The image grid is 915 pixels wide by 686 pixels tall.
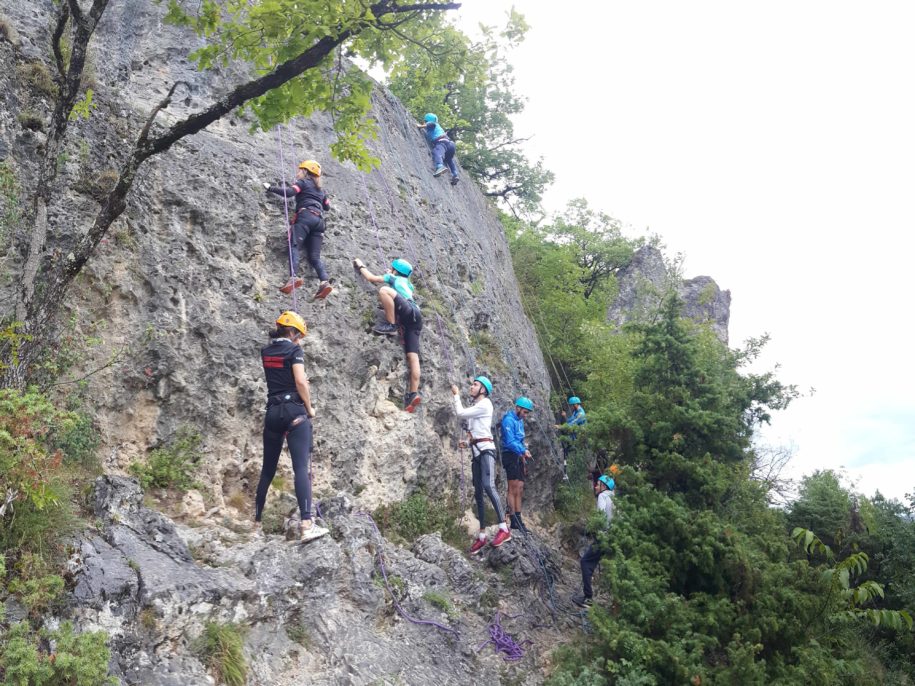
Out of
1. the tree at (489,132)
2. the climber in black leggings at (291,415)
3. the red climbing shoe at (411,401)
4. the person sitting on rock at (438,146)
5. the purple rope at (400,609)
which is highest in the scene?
the tree at (489,132)

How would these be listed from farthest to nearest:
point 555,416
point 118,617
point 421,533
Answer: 1. point 555,416
2. point 421,533
3. point 118,617

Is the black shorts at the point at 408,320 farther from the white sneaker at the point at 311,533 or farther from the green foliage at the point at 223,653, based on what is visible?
the green foliage at the point at 223,653

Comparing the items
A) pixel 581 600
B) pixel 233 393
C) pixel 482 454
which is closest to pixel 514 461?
pixel 482 454

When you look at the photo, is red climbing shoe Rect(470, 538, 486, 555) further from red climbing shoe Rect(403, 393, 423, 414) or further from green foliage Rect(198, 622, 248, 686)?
green foliage Rect(198, 622, 248, 686)

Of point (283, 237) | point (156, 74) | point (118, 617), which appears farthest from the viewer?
point (156, 74)

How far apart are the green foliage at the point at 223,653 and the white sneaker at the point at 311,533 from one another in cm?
128

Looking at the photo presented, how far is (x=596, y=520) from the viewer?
8625 mm

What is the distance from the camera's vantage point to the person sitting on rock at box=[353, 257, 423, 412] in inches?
396

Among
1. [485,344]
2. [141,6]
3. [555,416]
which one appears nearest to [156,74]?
[141,6]

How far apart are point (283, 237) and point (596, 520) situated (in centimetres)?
575

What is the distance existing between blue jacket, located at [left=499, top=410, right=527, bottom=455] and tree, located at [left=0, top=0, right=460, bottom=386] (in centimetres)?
473

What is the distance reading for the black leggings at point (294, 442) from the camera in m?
6.79

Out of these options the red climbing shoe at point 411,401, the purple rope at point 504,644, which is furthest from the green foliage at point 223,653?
the red climbing shoe at point 411,401

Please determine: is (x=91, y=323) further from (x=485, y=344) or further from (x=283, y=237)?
(x=485, y=344)
